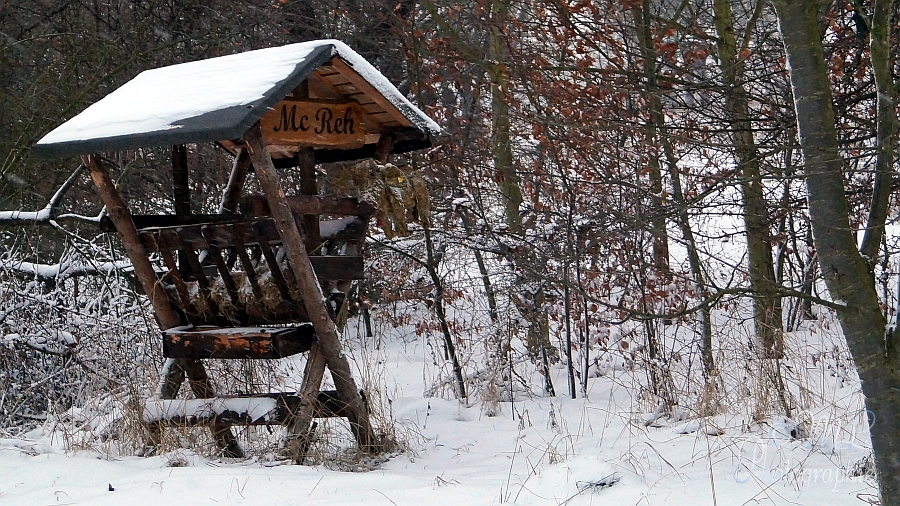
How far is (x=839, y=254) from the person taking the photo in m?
2.96

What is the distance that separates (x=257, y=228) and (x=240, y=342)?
710 mm

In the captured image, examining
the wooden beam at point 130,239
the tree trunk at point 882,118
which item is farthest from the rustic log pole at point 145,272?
the tree trunk at point 882,118

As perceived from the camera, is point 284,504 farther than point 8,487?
No

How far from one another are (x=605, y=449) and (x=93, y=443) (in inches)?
127

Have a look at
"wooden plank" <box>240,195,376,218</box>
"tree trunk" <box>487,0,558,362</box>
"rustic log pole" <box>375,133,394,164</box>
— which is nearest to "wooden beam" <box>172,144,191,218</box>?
"wooden plank" <box>240,195,376,218</box>

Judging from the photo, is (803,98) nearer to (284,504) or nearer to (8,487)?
(284,504)

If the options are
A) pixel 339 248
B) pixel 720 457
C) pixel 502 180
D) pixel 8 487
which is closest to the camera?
pixel 8 487

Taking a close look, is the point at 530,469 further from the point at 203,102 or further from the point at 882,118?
the point at 203,102

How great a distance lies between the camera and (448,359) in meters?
8.17

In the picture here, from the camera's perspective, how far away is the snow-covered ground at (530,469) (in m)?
3.63

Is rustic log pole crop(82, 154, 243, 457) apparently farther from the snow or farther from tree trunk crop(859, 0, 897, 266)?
tree trunk crop(859, 0, 897, 266)

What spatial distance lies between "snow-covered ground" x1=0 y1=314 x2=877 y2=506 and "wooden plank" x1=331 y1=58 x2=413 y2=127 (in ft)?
7.30

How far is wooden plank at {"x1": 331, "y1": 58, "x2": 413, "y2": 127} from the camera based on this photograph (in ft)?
16.1

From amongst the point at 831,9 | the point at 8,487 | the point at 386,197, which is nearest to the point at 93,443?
the point at 8,487
